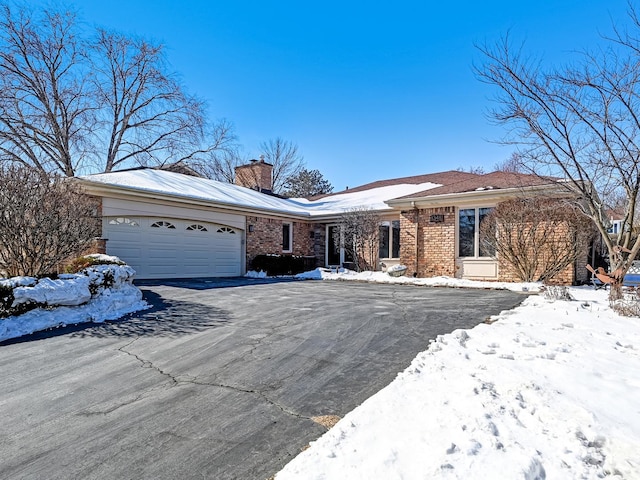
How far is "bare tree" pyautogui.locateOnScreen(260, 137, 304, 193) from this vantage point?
33.8 meters

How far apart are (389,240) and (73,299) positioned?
11089mm

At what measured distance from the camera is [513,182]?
11.2 m

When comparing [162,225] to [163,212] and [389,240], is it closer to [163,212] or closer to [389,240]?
[163,212]

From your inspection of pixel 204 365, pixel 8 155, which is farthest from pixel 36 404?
pixel 8 155

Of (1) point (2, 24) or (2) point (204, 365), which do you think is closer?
(2) point (204, 365)

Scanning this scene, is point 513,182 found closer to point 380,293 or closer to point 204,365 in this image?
point 380,293

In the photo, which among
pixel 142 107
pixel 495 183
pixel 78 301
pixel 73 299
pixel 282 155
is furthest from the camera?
pixel 282 155

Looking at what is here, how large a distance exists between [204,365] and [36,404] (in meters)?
1.39

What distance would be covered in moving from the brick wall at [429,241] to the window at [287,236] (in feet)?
16.8

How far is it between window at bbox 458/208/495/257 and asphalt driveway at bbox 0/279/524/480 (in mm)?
6037

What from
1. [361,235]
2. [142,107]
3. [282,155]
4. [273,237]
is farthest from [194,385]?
[282,155]

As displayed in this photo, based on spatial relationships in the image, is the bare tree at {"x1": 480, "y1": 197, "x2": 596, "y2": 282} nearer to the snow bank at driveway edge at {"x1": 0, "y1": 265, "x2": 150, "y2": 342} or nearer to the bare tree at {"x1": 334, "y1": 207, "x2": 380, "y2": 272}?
the bare tree at {"x1": 334, "y1": 207, "x2": 380, "y2": 272}

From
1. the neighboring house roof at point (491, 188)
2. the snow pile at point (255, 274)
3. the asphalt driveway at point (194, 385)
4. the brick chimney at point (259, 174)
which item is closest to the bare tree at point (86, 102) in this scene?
the brick chimney at point (259, 174)

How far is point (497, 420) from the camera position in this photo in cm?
234
